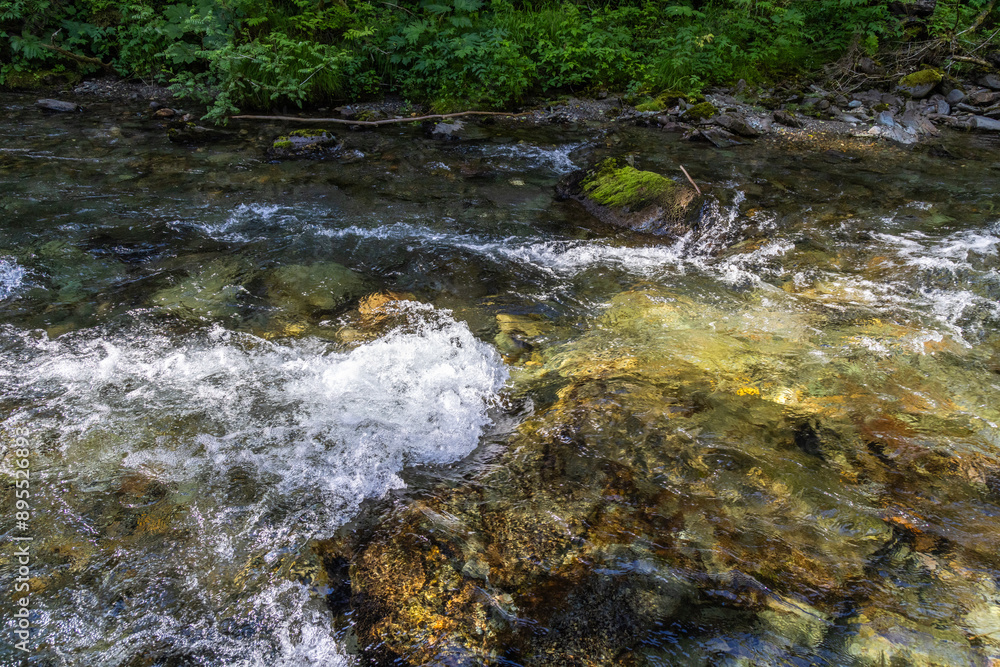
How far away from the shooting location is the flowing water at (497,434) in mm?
2301

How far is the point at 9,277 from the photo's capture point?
15.6ft

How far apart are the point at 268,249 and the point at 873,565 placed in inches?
215

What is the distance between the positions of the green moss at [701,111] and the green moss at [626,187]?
132 inches

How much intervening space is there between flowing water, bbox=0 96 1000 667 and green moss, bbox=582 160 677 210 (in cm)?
45

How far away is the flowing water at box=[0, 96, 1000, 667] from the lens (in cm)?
230

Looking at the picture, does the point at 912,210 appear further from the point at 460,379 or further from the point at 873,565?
the point at 460,379

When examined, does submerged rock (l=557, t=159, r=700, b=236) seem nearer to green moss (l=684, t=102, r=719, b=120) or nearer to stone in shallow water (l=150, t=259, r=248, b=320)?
green moss (l=684, t=102, r=719, b=120)

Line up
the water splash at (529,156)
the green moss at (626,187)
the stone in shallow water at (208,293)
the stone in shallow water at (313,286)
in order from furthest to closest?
the water splash at (529,156) → the green moss at (626,187) → the stone in shallow water at (313,286) → the stone in shallow water at (208,293)

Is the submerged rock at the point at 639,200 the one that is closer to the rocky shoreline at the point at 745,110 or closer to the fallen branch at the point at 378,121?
the rocky shoreline at the point at 745,110

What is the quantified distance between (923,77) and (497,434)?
11.1 m

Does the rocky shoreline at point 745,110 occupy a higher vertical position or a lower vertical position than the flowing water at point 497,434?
higher

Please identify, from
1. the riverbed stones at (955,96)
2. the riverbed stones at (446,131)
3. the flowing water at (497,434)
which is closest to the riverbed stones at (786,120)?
the riverbed stones at (955,96)

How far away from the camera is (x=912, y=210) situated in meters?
6.35

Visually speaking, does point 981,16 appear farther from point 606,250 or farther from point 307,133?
point 307,133
